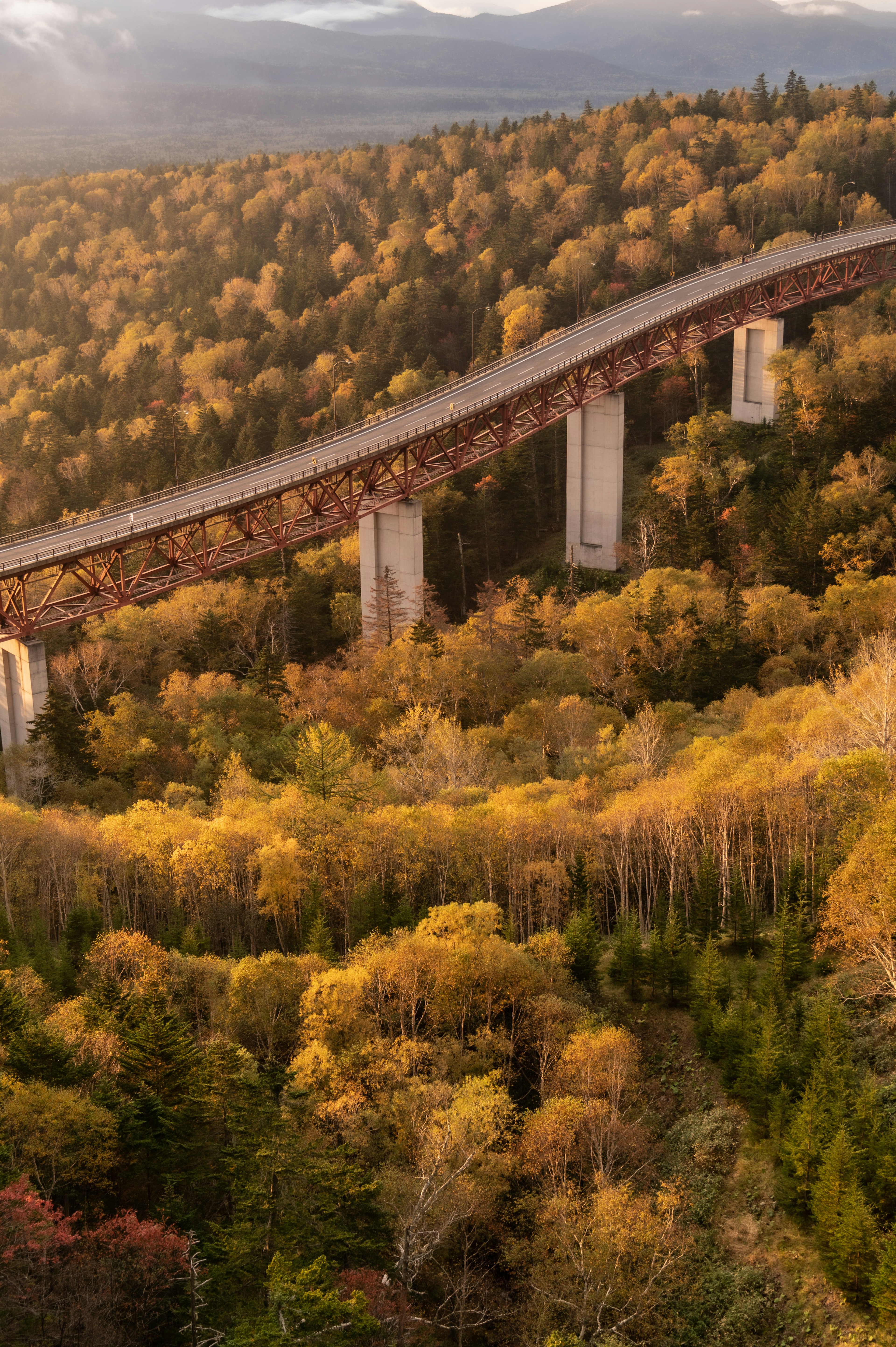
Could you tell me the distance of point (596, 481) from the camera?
9969 centimetres

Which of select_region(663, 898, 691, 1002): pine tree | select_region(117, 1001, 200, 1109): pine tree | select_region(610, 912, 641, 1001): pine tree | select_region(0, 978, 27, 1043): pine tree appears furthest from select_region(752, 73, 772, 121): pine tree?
select_region(117, 1001, 200, 1109): pine tree

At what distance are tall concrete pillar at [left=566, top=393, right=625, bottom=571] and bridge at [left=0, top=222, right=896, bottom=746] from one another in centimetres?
11

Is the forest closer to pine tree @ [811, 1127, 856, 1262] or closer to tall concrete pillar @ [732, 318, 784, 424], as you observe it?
pine tree @ [811, 1127, 856, 1262]

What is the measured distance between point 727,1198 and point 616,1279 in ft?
14.6

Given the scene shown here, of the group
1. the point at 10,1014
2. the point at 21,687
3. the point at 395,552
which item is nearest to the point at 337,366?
the point at 395,552

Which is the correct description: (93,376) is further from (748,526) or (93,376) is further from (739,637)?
(739,637)

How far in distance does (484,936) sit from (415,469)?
4647cm

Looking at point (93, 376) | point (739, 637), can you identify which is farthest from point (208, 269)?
point (739, 637)

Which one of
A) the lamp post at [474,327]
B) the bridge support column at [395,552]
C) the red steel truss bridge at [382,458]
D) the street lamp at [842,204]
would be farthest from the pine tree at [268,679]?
the street lamp at [842,204]

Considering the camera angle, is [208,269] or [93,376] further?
[208,269]

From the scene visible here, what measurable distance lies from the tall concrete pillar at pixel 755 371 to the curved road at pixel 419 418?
4.31 meters

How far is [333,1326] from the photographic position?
29.2 metres

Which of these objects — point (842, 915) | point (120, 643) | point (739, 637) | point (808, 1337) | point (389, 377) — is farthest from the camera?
point (389, 377)

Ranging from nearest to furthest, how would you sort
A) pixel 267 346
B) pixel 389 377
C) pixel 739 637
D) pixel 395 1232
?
pixel 395 1232 < pixel 739 637 < pixel 389 377 < pixel 267 346
